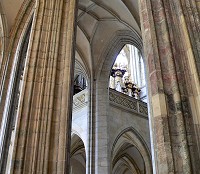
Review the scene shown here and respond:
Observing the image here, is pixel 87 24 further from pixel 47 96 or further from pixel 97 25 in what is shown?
pixel 47 96

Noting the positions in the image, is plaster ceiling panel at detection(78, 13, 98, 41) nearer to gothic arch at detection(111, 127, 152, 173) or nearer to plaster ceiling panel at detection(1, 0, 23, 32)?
plaster ceiling panel at detection(1, 0, 23, 32)

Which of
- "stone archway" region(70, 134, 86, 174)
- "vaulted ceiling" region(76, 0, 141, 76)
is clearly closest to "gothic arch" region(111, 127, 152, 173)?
"stone archway" region(70, 134, 86, 174)

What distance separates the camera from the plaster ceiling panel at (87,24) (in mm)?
13156

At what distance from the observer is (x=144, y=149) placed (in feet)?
51.9

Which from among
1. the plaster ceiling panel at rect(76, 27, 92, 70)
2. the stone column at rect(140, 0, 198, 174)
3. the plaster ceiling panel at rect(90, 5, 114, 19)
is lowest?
the stone column at rect(140, 0, 198, 174)

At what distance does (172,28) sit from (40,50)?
3.39 meters

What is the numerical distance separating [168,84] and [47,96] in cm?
307

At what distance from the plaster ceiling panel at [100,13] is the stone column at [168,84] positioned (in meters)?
8.38

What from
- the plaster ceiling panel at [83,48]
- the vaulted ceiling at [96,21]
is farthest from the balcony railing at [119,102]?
the vaulted ceiling at [96,21]

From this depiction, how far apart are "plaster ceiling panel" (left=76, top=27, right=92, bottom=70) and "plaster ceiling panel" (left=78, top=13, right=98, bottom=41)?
0.22 metres

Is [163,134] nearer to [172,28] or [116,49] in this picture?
[172,28]

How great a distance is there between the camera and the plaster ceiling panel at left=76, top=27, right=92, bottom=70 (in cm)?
1357

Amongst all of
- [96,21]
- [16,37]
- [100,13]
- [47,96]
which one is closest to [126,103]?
[96,21]

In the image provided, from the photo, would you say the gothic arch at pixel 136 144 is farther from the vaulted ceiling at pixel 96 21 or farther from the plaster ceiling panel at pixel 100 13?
the plaster ceiling panel at pixel 100 13
